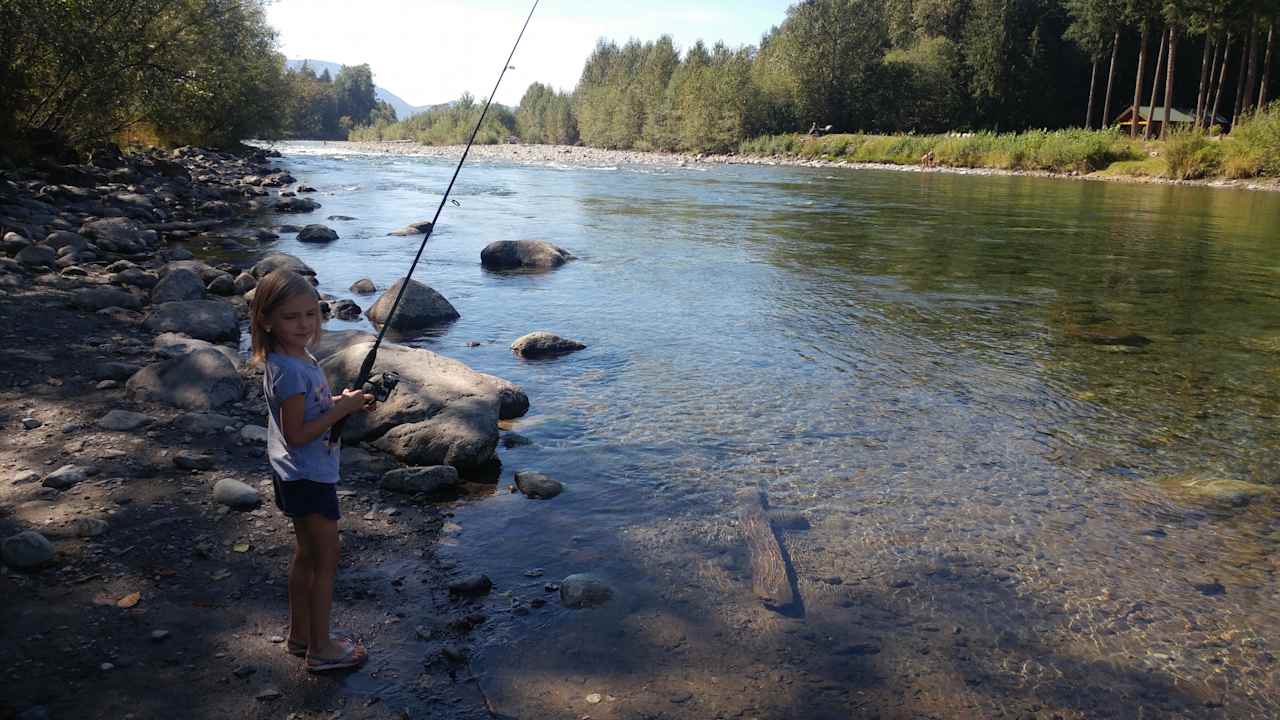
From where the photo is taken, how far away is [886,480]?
212 inches

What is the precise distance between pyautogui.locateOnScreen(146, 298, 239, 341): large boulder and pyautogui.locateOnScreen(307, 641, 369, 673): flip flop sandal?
5.37 meters

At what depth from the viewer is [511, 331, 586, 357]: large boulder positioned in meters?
8.05

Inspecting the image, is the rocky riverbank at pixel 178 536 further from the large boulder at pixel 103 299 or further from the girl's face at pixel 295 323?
the girl's face at pixel 295 323

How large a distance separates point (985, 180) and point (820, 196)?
14981mm

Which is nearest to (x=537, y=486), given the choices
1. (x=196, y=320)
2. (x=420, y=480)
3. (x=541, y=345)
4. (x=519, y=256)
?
(x=420, y=480)

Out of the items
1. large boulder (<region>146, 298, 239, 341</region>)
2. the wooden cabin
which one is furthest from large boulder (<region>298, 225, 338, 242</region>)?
the wooden cabin

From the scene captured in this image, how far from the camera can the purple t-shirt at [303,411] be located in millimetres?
2934

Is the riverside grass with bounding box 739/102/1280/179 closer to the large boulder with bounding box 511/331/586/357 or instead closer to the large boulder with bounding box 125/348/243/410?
the large boulder with bounding box 511/331/586/357

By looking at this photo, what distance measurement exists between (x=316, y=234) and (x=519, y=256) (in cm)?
410

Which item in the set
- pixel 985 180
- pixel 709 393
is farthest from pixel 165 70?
pixel 985 180

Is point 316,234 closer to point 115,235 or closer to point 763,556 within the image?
point 115,235

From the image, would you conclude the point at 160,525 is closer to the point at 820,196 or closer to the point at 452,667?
the point at 452,667

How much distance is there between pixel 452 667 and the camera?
10.7 feet

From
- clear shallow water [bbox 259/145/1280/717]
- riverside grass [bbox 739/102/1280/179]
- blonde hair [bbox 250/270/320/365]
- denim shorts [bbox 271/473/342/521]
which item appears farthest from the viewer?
riverside grass [bbox 739/102/1280/179]
